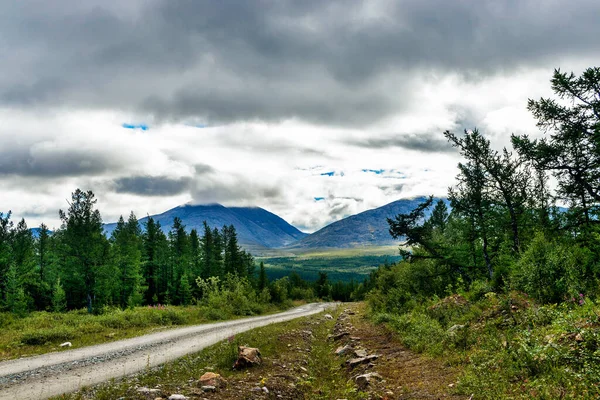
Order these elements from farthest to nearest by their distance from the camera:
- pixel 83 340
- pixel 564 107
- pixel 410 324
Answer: pixel 564 107 → pixel 83 340 → pixel 410 324

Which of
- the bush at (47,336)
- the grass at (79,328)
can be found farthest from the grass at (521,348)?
the bush at (47,336)

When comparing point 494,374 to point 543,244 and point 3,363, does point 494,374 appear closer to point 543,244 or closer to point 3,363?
point 543,244

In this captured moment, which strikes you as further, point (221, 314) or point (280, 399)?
point (221, 314)

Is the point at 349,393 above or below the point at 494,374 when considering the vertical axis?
below

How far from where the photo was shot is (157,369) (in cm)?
1204

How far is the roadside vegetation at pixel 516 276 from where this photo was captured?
788 centimetres

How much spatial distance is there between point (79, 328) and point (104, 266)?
2484 cm

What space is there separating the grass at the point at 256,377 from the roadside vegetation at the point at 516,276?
4.04m

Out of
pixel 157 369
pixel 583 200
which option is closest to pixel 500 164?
pixel 583 200

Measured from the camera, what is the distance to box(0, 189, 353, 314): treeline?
1704 inches

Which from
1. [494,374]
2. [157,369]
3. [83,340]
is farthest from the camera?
[83,340]

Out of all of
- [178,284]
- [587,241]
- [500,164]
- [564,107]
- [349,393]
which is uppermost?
[564,107]

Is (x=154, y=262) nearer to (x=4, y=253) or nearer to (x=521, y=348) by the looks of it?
(x=4, y=253)

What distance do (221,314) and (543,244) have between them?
30387 millimetres
